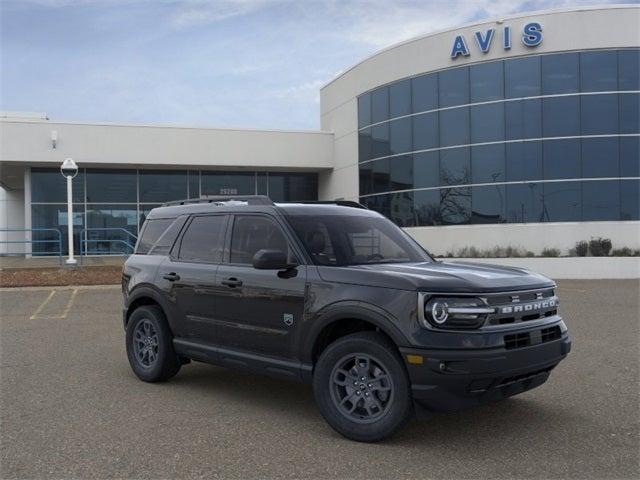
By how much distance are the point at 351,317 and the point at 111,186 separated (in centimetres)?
2679

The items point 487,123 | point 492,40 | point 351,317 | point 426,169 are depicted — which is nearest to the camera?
point 351,317

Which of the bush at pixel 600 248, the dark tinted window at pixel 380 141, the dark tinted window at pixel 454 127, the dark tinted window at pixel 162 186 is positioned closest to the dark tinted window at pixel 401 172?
the dark tinted window at pixel 380 141

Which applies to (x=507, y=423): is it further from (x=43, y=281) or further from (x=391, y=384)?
(x=43, y=281)

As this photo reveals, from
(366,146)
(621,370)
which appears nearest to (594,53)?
(366,146)

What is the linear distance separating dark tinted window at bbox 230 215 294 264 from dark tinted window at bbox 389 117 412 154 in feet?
69.2

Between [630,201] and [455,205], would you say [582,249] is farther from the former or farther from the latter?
[455,205]

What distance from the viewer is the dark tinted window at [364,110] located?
28.5 meters

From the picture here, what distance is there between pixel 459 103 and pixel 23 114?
97.9 feet

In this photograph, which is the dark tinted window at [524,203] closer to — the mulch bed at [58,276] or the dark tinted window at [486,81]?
the dark tinted window at [486,81]

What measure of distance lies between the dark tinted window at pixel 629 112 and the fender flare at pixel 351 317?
68.8ft

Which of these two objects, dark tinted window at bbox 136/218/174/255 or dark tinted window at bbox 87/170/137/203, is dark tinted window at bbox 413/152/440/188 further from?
dark tinted window at bbox 136/218/174/255

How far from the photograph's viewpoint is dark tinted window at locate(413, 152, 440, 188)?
25.3m

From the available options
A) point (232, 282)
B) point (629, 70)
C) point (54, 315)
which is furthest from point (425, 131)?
point (232, 282)

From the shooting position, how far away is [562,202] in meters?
22.9
